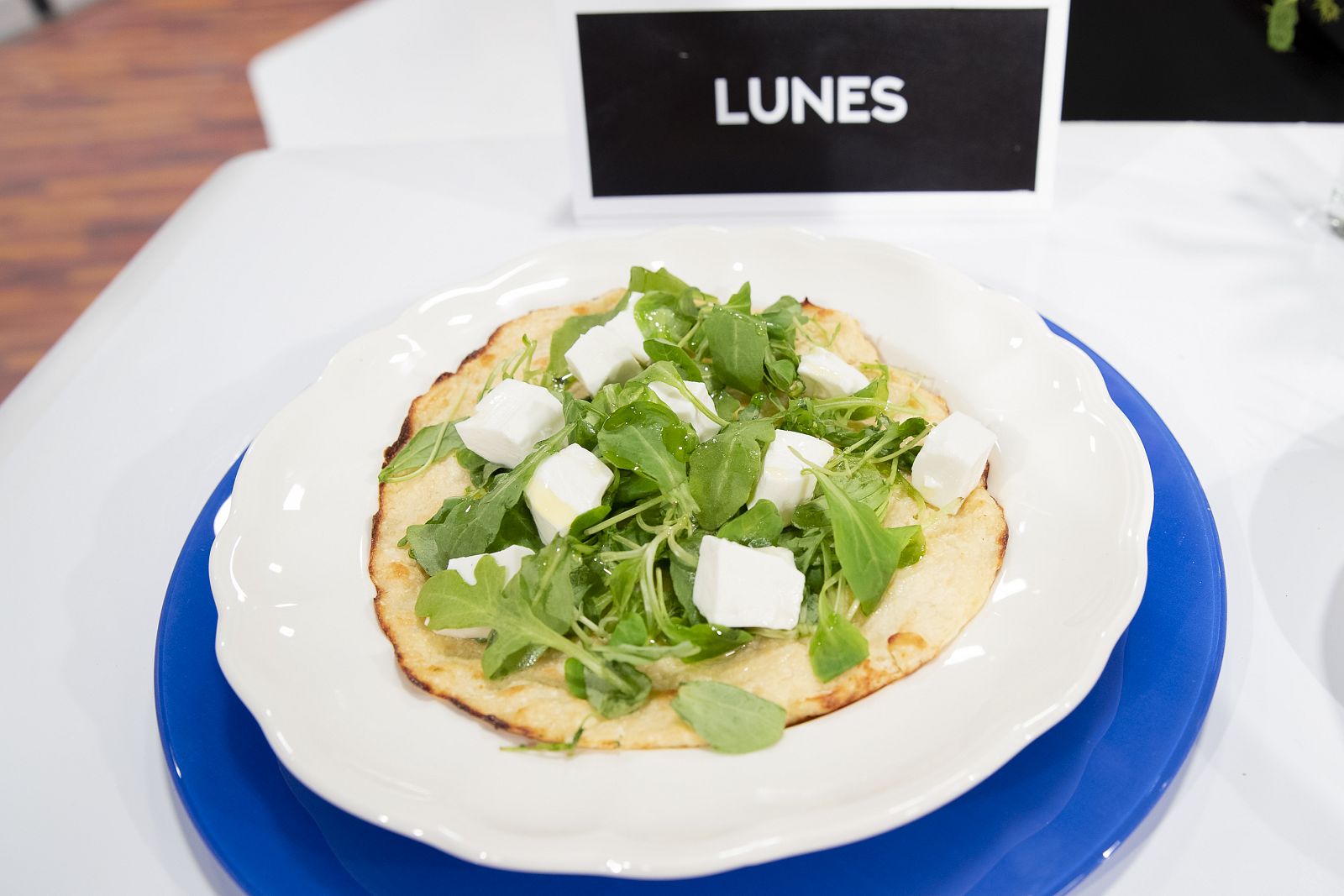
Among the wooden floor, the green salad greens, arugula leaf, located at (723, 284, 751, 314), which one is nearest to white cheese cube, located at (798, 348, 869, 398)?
the green salad greens

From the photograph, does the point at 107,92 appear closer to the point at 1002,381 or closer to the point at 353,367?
the point at 353,367

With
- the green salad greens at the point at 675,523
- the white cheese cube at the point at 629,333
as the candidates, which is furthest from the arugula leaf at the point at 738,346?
the white cheese cube at the point at 629,333

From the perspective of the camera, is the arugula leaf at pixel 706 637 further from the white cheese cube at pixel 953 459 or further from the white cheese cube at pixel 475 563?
the white cheese cube at pixel 953 459

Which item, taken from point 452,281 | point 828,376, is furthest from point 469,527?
point 452,281

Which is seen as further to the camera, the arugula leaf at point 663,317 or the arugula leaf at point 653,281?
the arugula leaf at point 653,281

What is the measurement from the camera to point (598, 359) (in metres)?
1.61

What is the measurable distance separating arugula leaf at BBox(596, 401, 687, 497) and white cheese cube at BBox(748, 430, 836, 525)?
113mm

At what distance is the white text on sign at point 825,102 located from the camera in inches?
83.1

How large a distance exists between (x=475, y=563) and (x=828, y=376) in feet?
1.96

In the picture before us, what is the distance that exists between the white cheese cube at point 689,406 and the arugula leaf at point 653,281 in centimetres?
30

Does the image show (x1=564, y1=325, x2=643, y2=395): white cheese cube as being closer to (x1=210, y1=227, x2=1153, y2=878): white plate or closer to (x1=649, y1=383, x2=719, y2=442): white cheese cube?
(x1=649, y1=383, x2=719, y2=442): white cheese cube

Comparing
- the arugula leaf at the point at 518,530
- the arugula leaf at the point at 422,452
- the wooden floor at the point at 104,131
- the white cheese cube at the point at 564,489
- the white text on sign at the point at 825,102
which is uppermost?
the white text on sign at the point at 825,102

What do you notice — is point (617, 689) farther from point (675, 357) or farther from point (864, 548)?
point (675, 357)

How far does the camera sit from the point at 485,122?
9.15 ft
